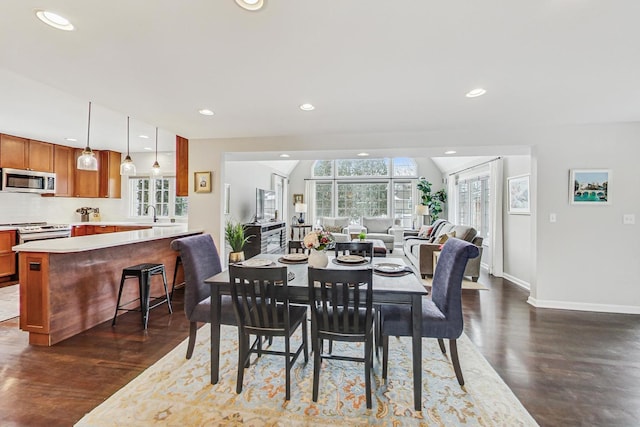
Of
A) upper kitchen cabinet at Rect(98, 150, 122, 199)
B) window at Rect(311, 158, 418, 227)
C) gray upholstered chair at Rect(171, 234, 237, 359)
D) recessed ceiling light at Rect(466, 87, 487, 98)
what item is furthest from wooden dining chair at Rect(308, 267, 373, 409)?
window at Rect(311, 158, 418, 227)

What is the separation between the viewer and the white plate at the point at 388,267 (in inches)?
90.3

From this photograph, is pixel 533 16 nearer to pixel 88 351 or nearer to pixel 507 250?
pixel 88 351

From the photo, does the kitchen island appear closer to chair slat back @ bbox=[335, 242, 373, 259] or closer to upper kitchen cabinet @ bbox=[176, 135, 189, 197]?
upper kitchen cabinet @ bbox=[176, 135, 189, 197]

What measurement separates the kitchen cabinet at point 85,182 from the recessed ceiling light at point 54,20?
517cm

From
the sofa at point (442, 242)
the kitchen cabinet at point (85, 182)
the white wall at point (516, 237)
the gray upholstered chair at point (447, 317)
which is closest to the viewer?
the gray upholstered chair at point (447, 317)

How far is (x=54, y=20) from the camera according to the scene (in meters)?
1.65

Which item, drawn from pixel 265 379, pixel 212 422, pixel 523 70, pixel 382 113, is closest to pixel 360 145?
pixel 382 113

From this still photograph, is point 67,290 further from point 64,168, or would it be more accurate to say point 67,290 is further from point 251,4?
point 64,168

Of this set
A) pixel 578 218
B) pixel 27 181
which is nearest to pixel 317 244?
pixel 578 218

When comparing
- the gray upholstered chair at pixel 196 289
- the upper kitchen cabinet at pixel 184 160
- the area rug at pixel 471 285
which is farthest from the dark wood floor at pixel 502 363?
the upper kitchen cabinet at pixel 184 160

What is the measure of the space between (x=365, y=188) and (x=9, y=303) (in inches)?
321

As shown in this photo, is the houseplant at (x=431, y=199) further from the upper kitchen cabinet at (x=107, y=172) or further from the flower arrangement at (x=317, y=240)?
the upper kitchen cabinet at (x=107, y=172)

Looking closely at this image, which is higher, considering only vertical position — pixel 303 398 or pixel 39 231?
pixel 39 231

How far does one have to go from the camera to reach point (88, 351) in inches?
99.2
